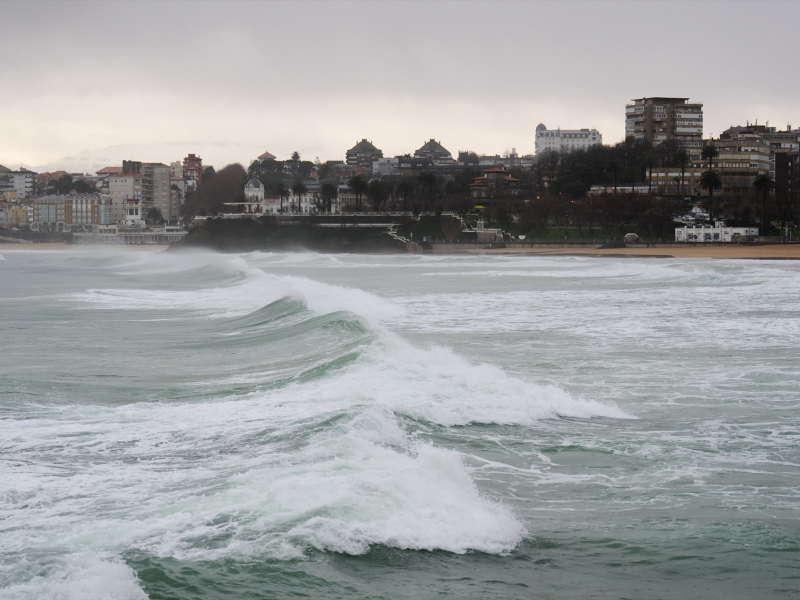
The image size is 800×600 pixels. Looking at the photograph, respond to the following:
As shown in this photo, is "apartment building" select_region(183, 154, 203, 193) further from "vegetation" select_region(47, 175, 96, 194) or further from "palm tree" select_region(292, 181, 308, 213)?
"palm tree" select_region(292, 181, 308, 213)

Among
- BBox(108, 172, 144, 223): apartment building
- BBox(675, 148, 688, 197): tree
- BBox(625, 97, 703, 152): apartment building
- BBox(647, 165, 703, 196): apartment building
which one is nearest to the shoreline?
BBox(675, 148, 688, 197): tree

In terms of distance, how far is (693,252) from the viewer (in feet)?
220

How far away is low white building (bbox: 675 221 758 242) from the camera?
77.5 metres

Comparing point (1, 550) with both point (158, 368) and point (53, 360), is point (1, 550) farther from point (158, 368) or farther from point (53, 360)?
point (53, 360)

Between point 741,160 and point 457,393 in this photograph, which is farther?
point 741,160

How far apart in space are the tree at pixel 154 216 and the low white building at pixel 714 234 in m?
107

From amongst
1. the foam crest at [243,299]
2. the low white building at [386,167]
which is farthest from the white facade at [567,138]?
the foam crest at [243,299]

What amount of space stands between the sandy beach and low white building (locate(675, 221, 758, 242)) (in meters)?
5.73

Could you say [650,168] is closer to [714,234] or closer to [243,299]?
[714,234]

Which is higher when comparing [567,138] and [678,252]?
[567,138]

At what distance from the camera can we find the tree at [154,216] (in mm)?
161375

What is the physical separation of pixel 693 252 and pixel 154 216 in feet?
384

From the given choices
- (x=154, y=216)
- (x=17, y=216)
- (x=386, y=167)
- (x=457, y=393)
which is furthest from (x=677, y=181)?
(x=17, y=216)

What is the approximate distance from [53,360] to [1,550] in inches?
344
